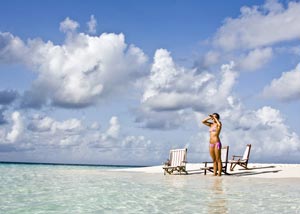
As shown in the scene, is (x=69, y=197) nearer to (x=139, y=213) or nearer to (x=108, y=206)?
(x=108, y=206)

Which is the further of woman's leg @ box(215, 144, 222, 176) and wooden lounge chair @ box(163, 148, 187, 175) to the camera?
wooden lounge chair @ box(163, 148, 187, 175)

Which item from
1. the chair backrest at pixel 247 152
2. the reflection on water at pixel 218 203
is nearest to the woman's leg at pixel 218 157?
the chair backrest at pixel 247 152

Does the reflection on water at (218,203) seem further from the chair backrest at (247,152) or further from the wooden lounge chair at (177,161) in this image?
the chair backrest at (247,152)

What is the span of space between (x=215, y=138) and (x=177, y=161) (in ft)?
11.5

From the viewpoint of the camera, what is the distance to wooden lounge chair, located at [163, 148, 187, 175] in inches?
789

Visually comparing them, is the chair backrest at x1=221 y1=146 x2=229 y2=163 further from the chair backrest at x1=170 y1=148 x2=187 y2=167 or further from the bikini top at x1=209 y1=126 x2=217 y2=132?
the chair backrest at x1=170 y1=148 x2=187 y2=167

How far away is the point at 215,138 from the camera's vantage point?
17.8 metres

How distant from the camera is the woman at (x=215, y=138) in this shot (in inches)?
695

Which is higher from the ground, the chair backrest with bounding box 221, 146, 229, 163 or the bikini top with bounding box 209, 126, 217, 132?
the bikini top with bounding box 209, 126, 217, 132

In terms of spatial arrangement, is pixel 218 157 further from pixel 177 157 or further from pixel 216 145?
pixel 177 157

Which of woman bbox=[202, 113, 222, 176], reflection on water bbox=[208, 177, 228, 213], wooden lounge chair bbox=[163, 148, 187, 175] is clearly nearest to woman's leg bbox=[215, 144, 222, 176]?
woman bbox=[202, 113, 222, 176]

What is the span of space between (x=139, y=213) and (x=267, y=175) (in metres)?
13.9

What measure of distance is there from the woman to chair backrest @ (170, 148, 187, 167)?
2014mm

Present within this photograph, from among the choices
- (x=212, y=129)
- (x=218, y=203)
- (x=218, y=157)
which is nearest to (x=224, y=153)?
(x=218, y=157)
